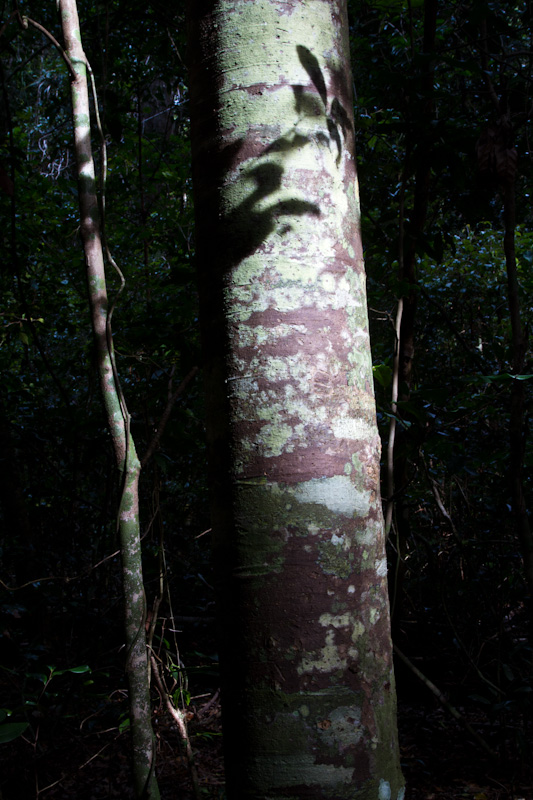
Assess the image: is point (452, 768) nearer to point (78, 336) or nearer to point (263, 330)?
point (263, 330)

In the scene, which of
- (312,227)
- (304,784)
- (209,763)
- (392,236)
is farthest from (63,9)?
(209,763)

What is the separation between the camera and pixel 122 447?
A: 1.68 m

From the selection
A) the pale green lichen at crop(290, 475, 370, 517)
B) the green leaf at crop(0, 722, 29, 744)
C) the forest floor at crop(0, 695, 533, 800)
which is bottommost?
the forest floor at crop(0, 695, 533, 800)

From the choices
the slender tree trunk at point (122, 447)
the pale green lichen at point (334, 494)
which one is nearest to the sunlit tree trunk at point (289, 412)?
the pale green lichen at point (334, 494)

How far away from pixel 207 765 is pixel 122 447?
2.02 m

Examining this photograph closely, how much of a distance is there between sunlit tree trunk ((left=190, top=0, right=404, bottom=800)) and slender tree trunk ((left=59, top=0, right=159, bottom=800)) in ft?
2.48

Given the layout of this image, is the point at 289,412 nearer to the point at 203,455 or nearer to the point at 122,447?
the point at 122,447

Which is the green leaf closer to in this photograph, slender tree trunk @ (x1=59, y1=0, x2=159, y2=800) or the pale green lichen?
slender tree trunk @ (x1=59, y1=0, x2=159, y2=800)

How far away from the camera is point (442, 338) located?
713 centimetres

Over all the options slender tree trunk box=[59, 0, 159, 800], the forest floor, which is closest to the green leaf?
slender tree trunk box=[59, 0, 159, 800]

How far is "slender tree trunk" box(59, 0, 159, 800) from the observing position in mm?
1564

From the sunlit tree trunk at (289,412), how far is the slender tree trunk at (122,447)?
757 mm

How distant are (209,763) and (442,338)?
5403 mm

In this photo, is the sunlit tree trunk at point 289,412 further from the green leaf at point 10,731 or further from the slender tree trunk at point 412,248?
the slender tree trunk at point 412,248
